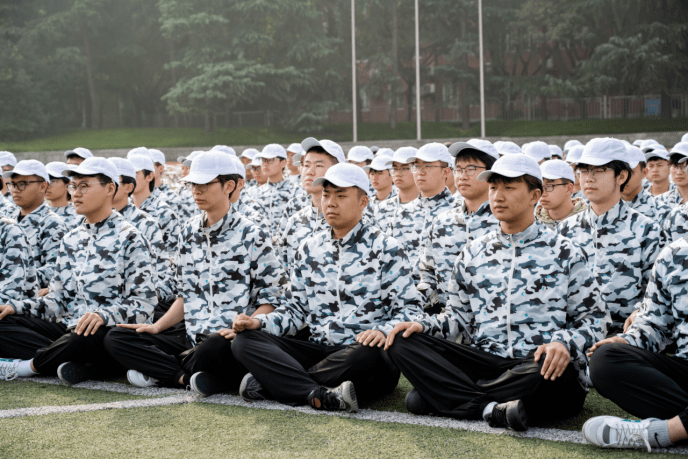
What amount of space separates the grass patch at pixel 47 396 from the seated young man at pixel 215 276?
0.94 ft

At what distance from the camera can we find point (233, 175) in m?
4.70

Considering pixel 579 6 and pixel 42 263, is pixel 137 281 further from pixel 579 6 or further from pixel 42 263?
pixel 579 6

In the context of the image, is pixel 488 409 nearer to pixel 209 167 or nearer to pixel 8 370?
pixel 209 167

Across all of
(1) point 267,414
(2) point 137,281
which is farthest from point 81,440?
(2) point 137,281

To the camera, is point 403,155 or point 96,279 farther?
point 403,155

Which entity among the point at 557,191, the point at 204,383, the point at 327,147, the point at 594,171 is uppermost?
the point at 327,147

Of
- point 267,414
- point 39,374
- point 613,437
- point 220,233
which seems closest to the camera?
point 613,437

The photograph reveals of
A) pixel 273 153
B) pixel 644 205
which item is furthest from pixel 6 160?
pixel 644 205

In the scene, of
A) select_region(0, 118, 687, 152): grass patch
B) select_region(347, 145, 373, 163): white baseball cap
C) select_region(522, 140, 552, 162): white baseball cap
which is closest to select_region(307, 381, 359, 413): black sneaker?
select_region(522, 140, 552, 162): white baseball cap

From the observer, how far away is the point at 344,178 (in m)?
4.25

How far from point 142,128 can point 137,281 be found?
30040mm

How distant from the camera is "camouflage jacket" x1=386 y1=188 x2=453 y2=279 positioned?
6.00 meters

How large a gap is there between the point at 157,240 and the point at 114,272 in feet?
3.32

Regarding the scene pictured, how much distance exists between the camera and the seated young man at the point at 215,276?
4586mm
